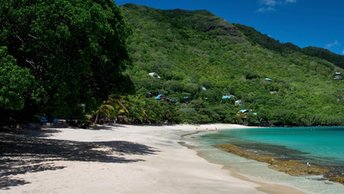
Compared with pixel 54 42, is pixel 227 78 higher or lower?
higher

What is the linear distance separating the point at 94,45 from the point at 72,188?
769 cm

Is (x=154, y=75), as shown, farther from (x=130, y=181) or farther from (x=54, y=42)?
(x=130, y=181)

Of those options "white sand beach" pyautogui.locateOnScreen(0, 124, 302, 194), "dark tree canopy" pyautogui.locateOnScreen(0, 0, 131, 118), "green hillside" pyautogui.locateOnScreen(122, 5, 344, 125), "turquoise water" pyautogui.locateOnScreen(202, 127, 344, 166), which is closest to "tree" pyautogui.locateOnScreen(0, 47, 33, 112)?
"dark tree canopy" pyautogui.locateOnScreen(0, 0, 131, 118)

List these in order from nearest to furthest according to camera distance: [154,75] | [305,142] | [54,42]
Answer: [54,42]
[305,142]
[154,75]

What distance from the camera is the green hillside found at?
414 feet

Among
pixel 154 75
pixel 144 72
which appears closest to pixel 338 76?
pixel 154 75

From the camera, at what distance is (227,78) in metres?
150

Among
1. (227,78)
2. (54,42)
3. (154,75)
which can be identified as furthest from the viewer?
(227,78)

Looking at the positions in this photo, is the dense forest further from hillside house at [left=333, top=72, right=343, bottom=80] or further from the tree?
hillside house at [left=333, top=72, right=343, bottom=80]

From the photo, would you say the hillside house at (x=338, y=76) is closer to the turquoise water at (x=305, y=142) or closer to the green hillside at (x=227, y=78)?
the green hillside at (x=227, y=78)

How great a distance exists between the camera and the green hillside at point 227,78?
414ft

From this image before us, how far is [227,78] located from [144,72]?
1369 inches

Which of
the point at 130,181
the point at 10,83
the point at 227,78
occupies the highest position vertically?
the point at 227,78

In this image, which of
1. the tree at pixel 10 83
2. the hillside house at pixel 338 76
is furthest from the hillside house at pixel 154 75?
the tree at pixel 10 83
